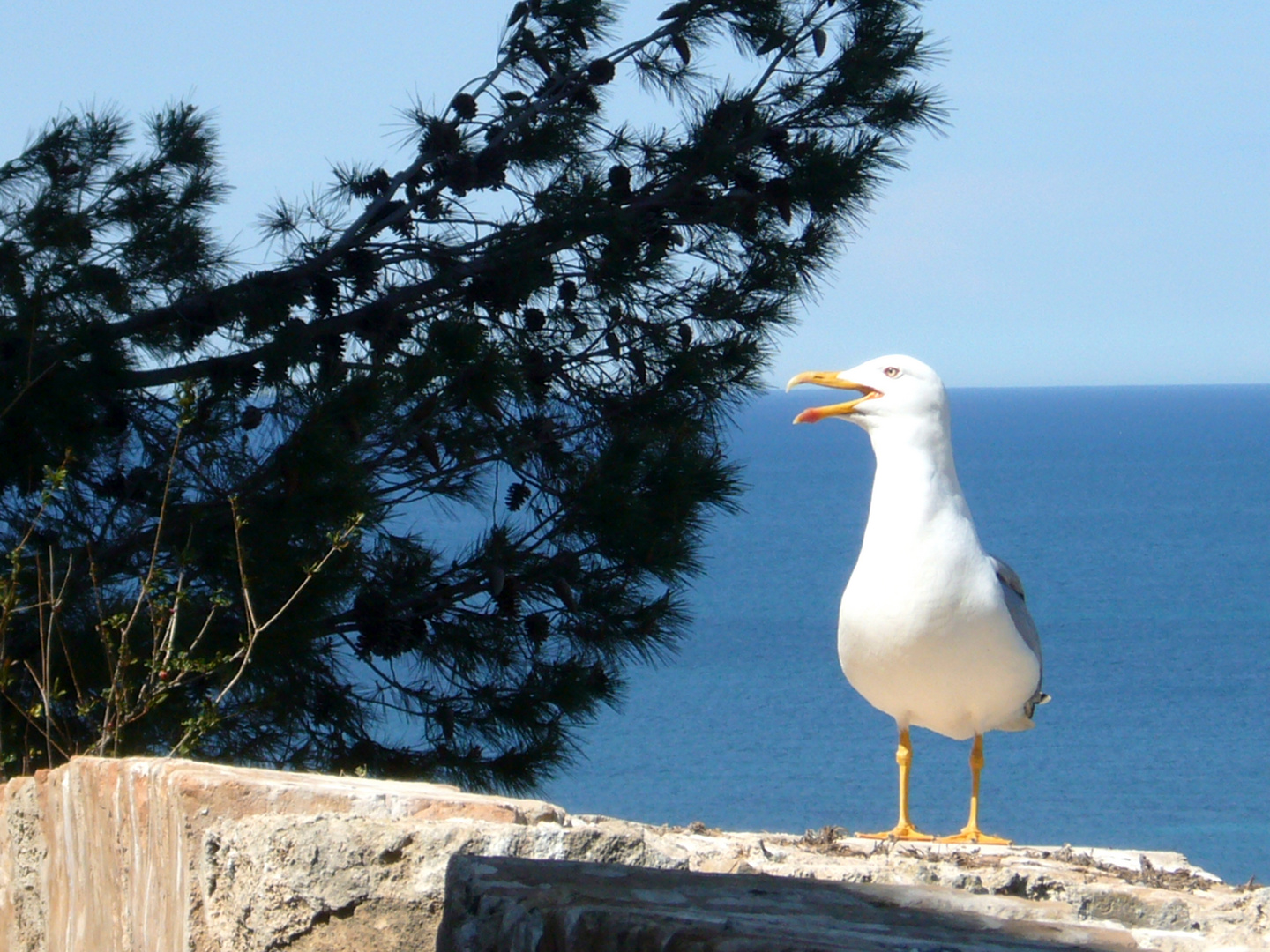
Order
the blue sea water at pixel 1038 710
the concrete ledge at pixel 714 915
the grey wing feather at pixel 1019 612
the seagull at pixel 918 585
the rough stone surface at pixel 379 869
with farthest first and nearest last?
the blue sea water at pixel 1038 710 → the grey wing feather at pixel 1019 612 → the seagull at pixel 918 585 → the rough stone surface at pixel 379 869 → the concrete ledge at pixel 714 915

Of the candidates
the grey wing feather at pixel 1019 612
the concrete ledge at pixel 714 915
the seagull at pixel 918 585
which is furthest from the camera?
the grey wing feather at pixel 1019 612

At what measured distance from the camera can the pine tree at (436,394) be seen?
3.44m

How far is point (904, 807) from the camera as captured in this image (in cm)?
260

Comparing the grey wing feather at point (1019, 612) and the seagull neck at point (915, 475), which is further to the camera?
the grey wing feather at point (1019, 612)

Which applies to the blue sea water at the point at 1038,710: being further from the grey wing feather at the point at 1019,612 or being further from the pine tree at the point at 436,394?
the grey wing feather at the point at 1019,612

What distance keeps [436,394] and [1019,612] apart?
1.70 metres

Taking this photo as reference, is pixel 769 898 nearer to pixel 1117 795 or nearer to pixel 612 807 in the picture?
pixel 612 807

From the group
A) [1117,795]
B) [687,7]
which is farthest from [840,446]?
[687,7]

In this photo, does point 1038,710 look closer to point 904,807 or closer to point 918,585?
point 904,807

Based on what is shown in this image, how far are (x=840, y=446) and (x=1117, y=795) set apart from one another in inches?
3586

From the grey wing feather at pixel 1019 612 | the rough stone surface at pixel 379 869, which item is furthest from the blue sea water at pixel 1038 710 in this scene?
the rough stone surface at pixel 379 869

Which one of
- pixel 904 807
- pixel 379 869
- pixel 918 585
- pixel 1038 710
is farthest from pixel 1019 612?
pixel 1038 710

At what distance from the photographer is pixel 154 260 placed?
4047 millimetres

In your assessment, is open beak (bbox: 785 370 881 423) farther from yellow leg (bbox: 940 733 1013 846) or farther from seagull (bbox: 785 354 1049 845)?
yellow leg (bbox: 940 733 1013 846)
